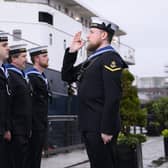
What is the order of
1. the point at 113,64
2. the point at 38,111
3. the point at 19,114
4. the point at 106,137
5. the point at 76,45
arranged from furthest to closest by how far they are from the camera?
the point at 38,111 → the point at 19,114 → the point at 76,45 → the point at 113,64 → the point at 106,137

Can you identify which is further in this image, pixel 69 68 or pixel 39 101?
pixel 39 101

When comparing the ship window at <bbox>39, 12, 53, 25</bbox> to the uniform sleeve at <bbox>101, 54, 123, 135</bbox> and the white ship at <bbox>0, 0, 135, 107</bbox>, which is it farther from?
the uniform sleeve at <bbox>101, 54, 123, 135</bbox>

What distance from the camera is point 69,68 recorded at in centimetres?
564

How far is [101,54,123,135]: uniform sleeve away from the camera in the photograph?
5.04 m

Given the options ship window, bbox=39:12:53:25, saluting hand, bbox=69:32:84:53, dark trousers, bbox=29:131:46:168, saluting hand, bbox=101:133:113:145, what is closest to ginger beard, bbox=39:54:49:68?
dark trousers, bbox=29:131:46:168

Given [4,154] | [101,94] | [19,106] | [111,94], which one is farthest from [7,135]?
[111,94]

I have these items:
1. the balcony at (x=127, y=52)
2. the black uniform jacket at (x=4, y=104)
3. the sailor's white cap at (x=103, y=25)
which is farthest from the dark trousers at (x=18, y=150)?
the balcony at (x=127, y=52)

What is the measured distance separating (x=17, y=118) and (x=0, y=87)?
2.37 feet

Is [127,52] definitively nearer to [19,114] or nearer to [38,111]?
[38,111]

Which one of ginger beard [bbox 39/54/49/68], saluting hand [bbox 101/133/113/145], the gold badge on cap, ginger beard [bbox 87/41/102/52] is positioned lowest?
saluting hand [bbox 101/133/113/145]

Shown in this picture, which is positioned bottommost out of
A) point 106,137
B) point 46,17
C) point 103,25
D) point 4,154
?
point 4,154

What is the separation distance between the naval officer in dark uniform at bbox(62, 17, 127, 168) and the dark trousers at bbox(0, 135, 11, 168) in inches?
45.1

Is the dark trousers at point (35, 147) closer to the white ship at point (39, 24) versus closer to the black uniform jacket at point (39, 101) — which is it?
the black uniform jacket at point (39, 101)

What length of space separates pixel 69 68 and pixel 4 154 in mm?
1249
